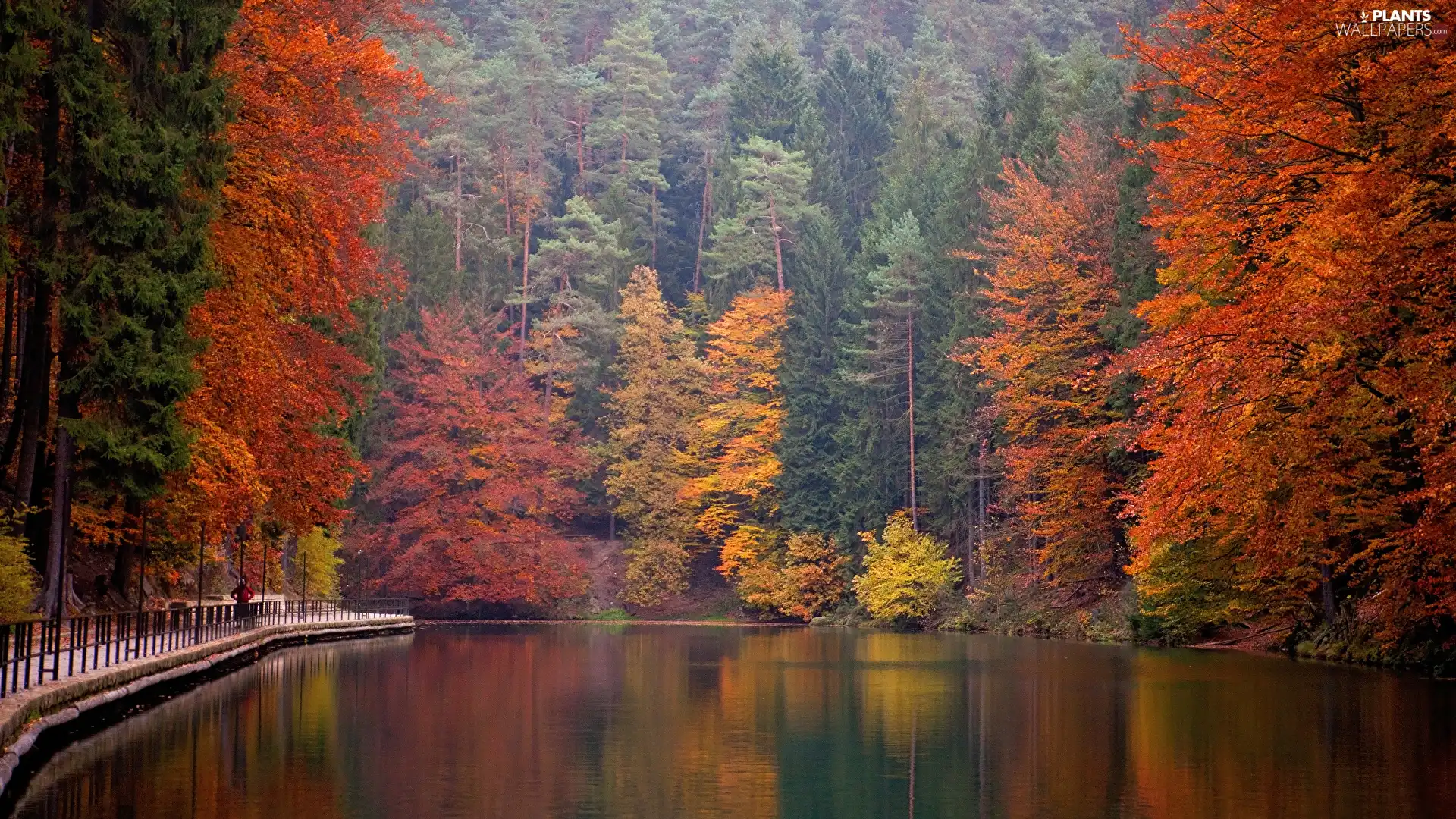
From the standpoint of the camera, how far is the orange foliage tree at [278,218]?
32.3 meters

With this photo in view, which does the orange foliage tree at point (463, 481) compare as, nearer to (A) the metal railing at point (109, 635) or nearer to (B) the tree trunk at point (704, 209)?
(B) the tree trunk at point (704, 209)

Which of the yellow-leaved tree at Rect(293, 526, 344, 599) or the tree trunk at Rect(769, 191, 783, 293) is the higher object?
the tree trunk at Rect(769, 191, 783, 293)

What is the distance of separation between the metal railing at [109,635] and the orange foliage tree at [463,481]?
69.0 ft

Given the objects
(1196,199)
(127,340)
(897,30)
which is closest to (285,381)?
(127,340)

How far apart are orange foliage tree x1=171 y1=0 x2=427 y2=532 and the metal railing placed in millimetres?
2186

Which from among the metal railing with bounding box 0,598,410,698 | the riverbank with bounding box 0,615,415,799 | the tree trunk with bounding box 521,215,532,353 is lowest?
the riverbank with bounding box 0,615,415,799

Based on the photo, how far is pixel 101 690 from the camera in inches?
863

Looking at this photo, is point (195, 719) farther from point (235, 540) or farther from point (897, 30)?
point (897, 30)

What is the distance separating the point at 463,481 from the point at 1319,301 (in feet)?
178

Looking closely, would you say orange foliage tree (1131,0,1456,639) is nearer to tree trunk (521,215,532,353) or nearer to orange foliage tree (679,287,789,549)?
orange foliage tree (679,287,789,549)

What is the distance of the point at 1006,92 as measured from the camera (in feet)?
252

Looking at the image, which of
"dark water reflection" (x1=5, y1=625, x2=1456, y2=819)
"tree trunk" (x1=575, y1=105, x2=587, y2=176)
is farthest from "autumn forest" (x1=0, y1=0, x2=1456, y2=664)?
"dark water reflection" (x1=5, y1=625, x2=1456, y2=819)

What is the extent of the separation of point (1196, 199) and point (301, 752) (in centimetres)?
1882

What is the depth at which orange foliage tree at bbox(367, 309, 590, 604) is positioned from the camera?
73812 millimetres
